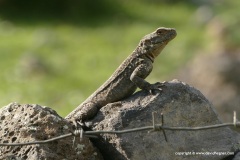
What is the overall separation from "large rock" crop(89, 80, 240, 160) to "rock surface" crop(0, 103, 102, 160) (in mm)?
258

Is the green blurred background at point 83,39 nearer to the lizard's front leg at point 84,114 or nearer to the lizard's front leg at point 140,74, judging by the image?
the lizard's front leg at point 140,74

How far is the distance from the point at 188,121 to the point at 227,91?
833 centimetres

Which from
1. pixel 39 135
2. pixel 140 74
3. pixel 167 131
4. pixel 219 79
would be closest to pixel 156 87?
pixel 167 131

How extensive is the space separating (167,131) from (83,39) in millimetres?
16376

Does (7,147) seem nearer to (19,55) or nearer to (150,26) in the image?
(19,55)

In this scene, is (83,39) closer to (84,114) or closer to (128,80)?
(128,80)

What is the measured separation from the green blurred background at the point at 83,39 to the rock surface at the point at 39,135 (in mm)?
9268

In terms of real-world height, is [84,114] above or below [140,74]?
below

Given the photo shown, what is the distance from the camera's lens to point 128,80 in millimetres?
7129

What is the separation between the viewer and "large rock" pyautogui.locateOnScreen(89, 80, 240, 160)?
19.8ft

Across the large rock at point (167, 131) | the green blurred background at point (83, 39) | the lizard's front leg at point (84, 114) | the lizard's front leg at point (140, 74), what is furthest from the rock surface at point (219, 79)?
the large rock at point (167, 131)

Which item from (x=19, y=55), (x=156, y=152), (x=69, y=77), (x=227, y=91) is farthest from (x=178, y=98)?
(x=19, y=55)

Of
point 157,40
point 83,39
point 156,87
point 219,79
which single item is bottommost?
point 156,87

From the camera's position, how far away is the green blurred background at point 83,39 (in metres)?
17.9
